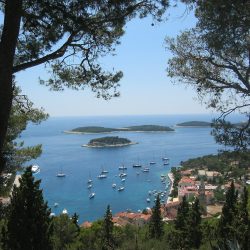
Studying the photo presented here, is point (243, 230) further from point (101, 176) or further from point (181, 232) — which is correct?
point (101, 176)

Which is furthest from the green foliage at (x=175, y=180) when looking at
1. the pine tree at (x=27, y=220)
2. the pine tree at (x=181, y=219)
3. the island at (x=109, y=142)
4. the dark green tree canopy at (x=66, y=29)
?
the dark green tree canopy at (x=66, y=29)

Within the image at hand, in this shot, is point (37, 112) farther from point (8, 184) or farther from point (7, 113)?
point (7, 113)

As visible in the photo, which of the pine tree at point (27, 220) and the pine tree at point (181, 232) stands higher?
the pine tree at point (27, 220)

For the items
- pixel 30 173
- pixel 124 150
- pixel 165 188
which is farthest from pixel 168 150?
pixel 30 173

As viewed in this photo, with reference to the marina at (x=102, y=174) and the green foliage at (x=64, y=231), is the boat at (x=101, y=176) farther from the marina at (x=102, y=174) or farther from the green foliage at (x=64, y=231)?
the green foliage at (x=64, y=231)

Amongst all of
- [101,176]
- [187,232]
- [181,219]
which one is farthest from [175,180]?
[187,232]

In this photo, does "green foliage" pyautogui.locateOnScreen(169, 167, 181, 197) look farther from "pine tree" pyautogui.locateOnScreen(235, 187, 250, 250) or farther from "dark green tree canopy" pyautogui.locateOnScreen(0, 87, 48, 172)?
"dark green tree canopy" pyautogui.locateOnScreen(0, 87, 48, 172)

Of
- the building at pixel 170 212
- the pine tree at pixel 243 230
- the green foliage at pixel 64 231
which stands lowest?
the building at pixel 170 212
